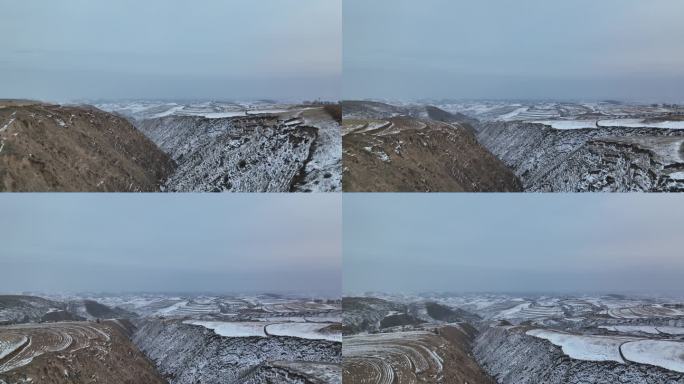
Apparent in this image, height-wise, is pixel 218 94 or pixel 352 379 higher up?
pixel 218 94

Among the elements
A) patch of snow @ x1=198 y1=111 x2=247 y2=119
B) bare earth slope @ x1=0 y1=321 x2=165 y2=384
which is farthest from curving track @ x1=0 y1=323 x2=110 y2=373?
patch of snow @ x1=198 y1=111 x2=247 y2=119

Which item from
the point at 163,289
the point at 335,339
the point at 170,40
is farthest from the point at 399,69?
the point at 163,289

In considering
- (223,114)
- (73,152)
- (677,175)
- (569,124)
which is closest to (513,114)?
(569,124)

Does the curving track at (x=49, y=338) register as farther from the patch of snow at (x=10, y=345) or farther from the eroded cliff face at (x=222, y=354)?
the eroded cliff face at (x=222, y=354)

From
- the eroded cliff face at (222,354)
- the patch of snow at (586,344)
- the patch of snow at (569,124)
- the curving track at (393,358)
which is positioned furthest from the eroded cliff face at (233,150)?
the patch of snow at (586,344)

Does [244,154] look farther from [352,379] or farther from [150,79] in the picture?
[352,379]
